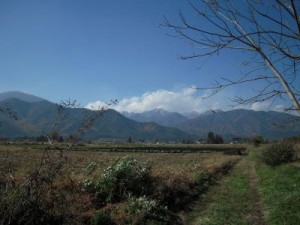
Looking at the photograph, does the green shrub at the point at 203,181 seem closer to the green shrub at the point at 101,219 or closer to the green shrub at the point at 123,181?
the green shrub at the point at 123,181

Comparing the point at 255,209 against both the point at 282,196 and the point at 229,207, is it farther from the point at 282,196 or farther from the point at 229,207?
the point at 282,196

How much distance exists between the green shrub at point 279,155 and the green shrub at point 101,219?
767 inches

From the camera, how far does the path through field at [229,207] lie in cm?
1357

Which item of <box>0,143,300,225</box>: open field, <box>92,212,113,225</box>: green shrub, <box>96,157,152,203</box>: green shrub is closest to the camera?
<box>0,143,300,225</box>: open field

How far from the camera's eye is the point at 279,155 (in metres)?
28.4

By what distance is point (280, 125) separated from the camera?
220 inches

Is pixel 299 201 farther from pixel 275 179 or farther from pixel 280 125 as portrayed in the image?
pixel 280 125

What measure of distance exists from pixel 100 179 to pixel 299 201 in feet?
25.2

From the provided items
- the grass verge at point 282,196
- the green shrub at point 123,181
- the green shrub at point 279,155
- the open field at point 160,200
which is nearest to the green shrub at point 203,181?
the open field at point 160,200

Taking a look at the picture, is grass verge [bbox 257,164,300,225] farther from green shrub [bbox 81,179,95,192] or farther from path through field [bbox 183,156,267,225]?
green shrub [bbox 81,179,95,192]

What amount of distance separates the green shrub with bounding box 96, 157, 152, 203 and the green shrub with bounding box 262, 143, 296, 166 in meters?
14.7

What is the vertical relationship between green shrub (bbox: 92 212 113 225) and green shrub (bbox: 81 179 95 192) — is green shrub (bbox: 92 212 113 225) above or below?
below

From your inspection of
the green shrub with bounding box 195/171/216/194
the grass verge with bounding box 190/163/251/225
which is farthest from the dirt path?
the green shrub with bounding box 195/171/216/194

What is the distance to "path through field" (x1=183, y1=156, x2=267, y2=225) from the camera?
44.5 feet
